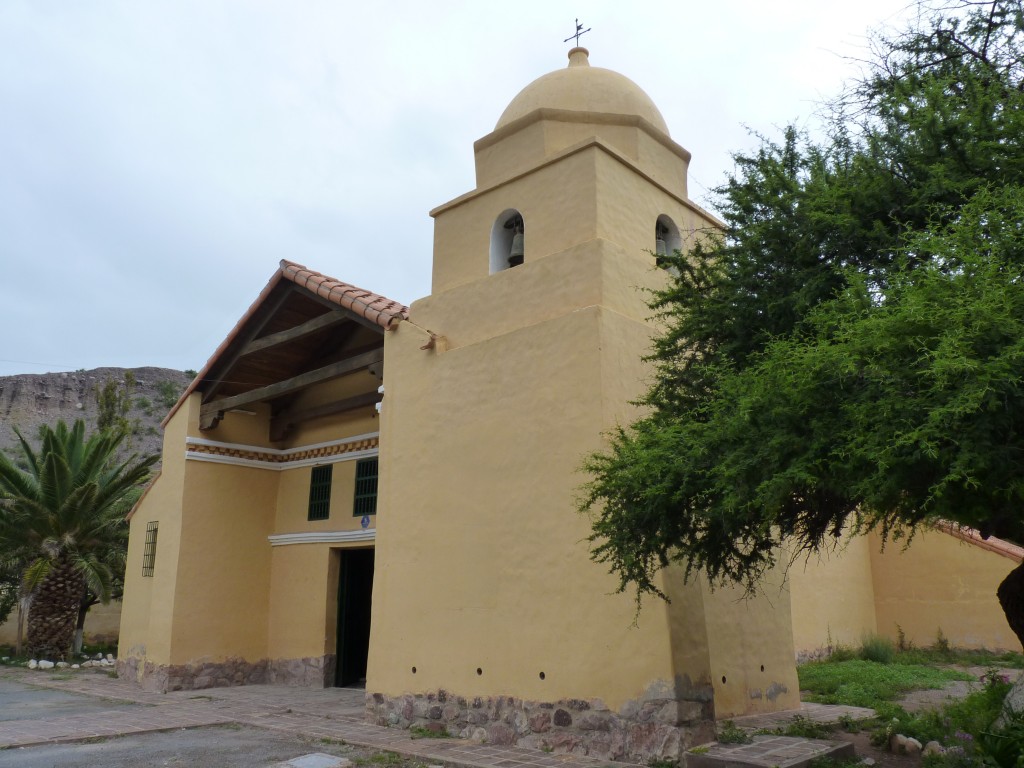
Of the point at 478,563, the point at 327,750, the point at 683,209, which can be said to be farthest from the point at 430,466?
the point at 683,209

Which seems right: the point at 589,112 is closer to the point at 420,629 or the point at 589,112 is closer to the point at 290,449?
the point at 420,629

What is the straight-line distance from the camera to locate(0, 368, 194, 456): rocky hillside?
1831 inches

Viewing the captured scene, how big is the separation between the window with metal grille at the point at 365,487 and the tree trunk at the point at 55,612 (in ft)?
24.8

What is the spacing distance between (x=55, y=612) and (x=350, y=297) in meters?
10.8

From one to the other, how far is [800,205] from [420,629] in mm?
6261

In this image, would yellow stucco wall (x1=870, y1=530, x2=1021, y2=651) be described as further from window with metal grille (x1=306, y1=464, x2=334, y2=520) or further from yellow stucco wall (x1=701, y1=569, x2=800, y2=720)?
window with metal grille (x1=306, y1=464, x2=334, y2=520)

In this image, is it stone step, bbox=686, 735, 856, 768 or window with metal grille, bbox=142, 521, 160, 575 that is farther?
window with metal grille, bbox=142, 521, 160, 575

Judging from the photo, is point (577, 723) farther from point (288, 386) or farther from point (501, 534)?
point (288, 386)

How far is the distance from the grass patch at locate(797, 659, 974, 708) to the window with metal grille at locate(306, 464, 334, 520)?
8235 millimetres

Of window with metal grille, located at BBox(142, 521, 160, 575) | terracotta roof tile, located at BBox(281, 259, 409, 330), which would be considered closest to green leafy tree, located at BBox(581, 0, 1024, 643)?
terracotta roof tile, located at BBox(281, 259, 409, 330)

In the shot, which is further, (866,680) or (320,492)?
(320,492)

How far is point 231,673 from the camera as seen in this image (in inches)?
534

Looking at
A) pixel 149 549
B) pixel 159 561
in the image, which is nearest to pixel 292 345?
pixel 159 561

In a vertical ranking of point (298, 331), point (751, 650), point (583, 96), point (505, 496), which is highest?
point (583, 96)
